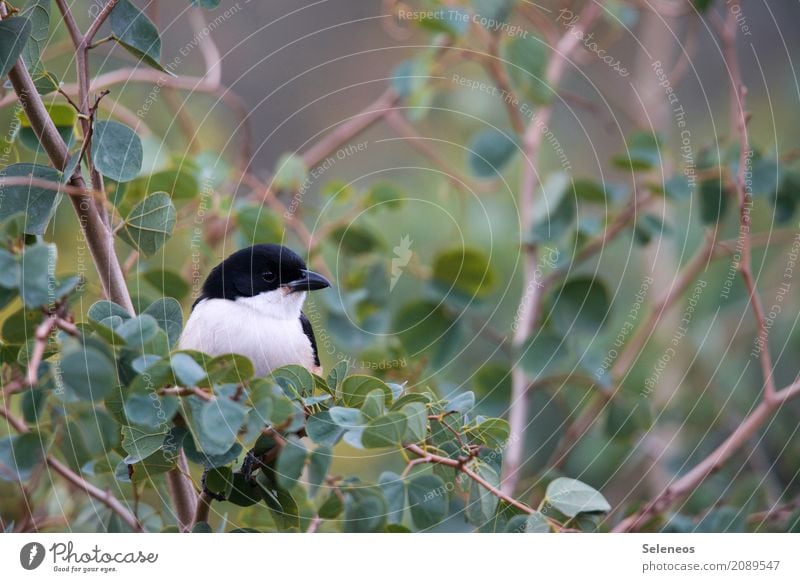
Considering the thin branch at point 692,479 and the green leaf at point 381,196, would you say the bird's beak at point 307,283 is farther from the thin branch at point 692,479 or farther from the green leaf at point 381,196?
the thin branch at point 692,479

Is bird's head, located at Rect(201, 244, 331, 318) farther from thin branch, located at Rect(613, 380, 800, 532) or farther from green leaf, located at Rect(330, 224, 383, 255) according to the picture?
thin branch, located at Rect(613, 380, 800, 532)

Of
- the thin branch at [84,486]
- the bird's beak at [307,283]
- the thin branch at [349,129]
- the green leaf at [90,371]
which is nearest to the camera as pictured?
the green leaf at [90,371]

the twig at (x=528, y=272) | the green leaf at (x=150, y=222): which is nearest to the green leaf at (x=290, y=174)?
the twig at (x=528, y=272)

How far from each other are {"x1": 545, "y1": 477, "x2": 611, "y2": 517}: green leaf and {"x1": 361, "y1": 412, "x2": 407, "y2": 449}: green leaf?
0.33 metres

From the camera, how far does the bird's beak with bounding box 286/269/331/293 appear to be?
222 centimetres

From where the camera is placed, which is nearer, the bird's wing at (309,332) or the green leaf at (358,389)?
the green leaf at (358,389)

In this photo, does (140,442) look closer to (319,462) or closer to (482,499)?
(319,462)

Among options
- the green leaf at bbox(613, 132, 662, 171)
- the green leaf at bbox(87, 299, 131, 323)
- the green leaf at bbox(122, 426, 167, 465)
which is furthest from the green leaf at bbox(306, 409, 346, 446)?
the green leaf at bbox(613, 132, 662, 171)

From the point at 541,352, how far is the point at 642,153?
62cm

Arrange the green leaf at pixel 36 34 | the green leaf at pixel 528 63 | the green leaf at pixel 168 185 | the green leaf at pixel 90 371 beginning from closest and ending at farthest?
the green leaf at pixel 90 371
the green leaf at pixel 36 34
the green leaf at pixel 168 185
the green leaf at pixel 528 63

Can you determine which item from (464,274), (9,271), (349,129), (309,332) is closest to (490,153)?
(464,274)

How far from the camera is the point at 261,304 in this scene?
2.26 meters

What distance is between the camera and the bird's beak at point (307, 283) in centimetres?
222

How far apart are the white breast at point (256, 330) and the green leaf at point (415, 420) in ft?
2.14
